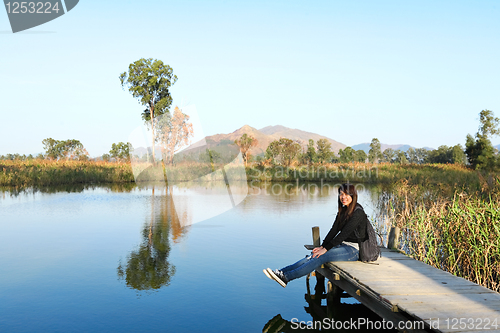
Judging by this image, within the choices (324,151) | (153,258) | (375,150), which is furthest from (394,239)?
(375,150)

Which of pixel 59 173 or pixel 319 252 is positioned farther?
pixel 59 173

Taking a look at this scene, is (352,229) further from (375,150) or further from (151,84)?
(375,150)

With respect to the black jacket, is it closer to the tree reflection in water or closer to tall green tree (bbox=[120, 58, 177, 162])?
the tree reflection in water

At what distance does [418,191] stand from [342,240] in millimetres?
7423

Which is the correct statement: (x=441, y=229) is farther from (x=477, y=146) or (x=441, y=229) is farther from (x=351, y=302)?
(x=477, y=146)

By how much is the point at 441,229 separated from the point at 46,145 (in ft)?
194

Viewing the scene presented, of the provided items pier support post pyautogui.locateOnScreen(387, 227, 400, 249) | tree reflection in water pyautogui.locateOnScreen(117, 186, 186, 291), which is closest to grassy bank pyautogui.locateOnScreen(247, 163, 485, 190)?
tree reflection in water pyautogui.locateOnScreen(117, 186, 186, 291)

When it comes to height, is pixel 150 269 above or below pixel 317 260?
below

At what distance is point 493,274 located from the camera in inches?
217

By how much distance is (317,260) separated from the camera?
17.8ft

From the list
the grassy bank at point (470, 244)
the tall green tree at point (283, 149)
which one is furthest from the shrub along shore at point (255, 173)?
the grassy bank at point (470, 244)

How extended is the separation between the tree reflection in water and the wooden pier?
2.76 m

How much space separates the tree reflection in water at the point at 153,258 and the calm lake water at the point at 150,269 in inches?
0.6

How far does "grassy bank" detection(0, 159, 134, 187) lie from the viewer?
2266 cm
